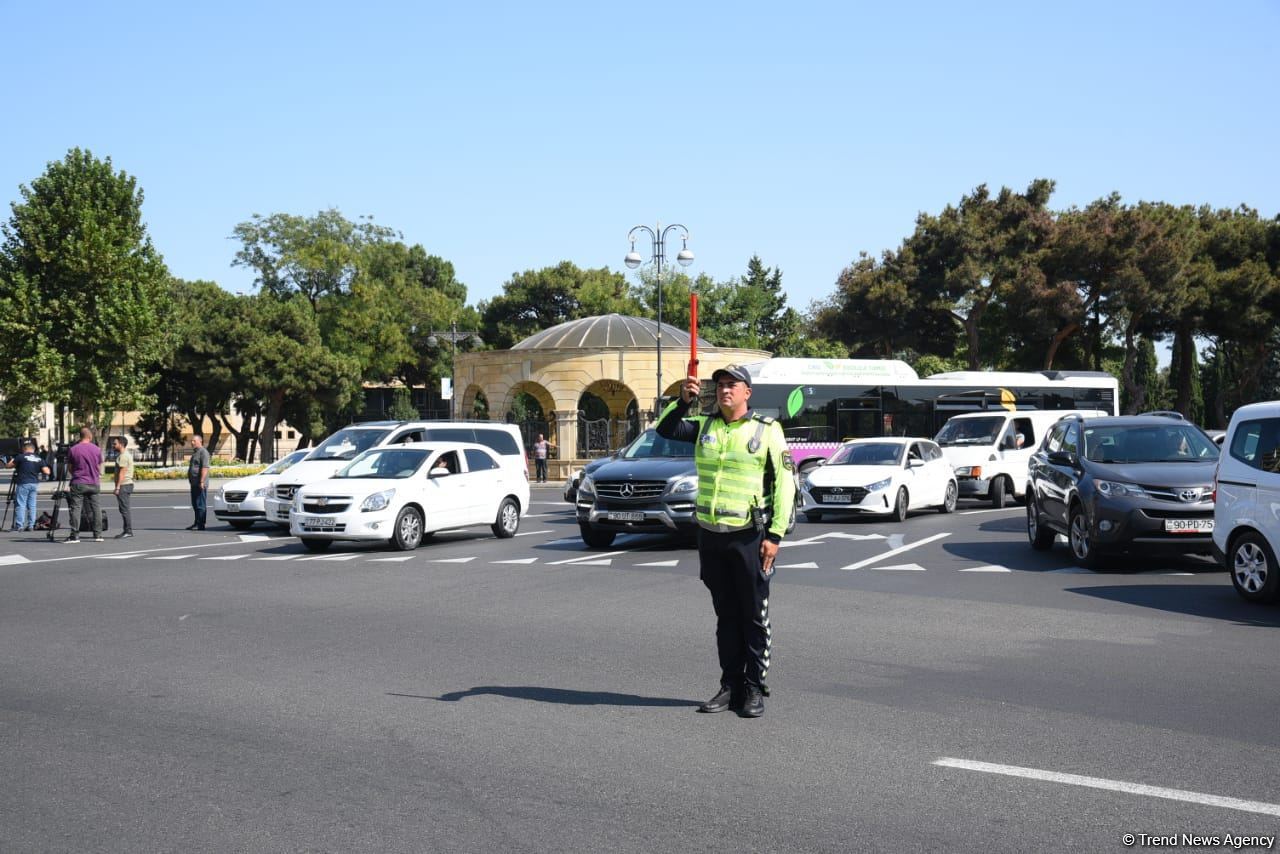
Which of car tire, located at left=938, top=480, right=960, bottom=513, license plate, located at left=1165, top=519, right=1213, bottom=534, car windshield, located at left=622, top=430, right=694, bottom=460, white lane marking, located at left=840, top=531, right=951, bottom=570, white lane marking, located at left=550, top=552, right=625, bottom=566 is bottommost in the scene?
white lane marking, located at left=550, top=552, right=625, bottom=566

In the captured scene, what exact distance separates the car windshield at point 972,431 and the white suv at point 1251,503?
48.0 feet

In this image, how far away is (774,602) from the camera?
11664 mm

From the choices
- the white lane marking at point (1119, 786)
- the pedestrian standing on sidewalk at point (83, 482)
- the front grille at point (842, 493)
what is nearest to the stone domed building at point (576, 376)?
the front grille at point (842, 493)

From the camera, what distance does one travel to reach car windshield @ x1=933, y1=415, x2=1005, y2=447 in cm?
2606

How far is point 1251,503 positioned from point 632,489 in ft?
25.9

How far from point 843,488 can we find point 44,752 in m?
16.4

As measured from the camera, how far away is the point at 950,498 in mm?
23484

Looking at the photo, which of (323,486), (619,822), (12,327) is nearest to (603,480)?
(323,486)

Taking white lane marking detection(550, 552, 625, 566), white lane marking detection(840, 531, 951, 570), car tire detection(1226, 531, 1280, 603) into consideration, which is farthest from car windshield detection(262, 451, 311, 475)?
car tire detection(1226, 531, 1280, 603)

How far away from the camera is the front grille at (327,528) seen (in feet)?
55.7

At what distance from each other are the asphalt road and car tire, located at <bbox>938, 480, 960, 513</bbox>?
34.2 ft

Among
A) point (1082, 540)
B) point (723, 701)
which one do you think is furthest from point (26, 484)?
point (723, 701)

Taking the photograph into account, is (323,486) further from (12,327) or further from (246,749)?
(12,327)

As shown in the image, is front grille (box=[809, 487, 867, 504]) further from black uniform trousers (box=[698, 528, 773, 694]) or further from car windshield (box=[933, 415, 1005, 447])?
black uniform trousers (box=[698, 528, 773, 694])
